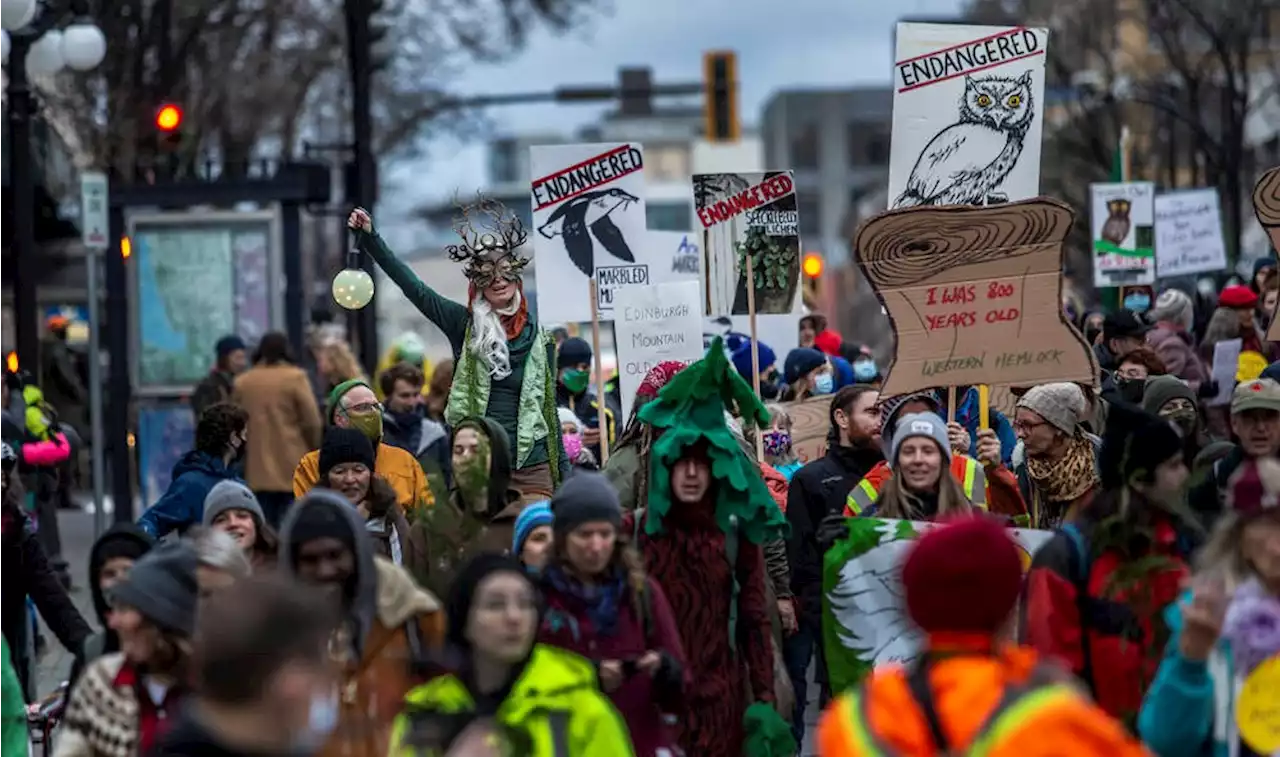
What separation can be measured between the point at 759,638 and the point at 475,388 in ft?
9.55

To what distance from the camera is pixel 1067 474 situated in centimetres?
942

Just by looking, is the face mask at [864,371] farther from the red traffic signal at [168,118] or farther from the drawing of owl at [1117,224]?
the red traffic signal at [168,118]

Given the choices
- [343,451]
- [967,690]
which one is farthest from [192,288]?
[967,690]

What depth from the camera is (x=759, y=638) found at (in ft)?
26.6

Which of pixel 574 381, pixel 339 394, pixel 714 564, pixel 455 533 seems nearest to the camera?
pixel 455 533

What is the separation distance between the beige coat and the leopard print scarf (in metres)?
7.80

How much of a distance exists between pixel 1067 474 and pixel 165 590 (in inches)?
160

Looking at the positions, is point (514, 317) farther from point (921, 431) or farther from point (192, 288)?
point (192, 288)

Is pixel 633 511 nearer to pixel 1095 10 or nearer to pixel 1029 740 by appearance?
pixel 1029 740

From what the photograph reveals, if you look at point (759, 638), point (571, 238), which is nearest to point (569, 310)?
point (571, 238)

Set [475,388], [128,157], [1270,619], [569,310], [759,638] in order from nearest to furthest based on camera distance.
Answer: [1270,619] → [759,638] → [475,388] → [569,310] → [128,157]

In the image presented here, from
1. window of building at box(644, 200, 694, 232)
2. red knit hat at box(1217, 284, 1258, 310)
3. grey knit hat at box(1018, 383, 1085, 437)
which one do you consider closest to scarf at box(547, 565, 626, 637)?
grey knit hat at box(1018, 383, 1085, 437)

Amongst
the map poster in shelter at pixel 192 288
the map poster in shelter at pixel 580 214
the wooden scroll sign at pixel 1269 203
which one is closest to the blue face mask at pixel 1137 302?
the map poster in shelter at pixel 580 214

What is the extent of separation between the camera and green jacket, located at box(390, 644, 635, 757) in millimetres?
6141
